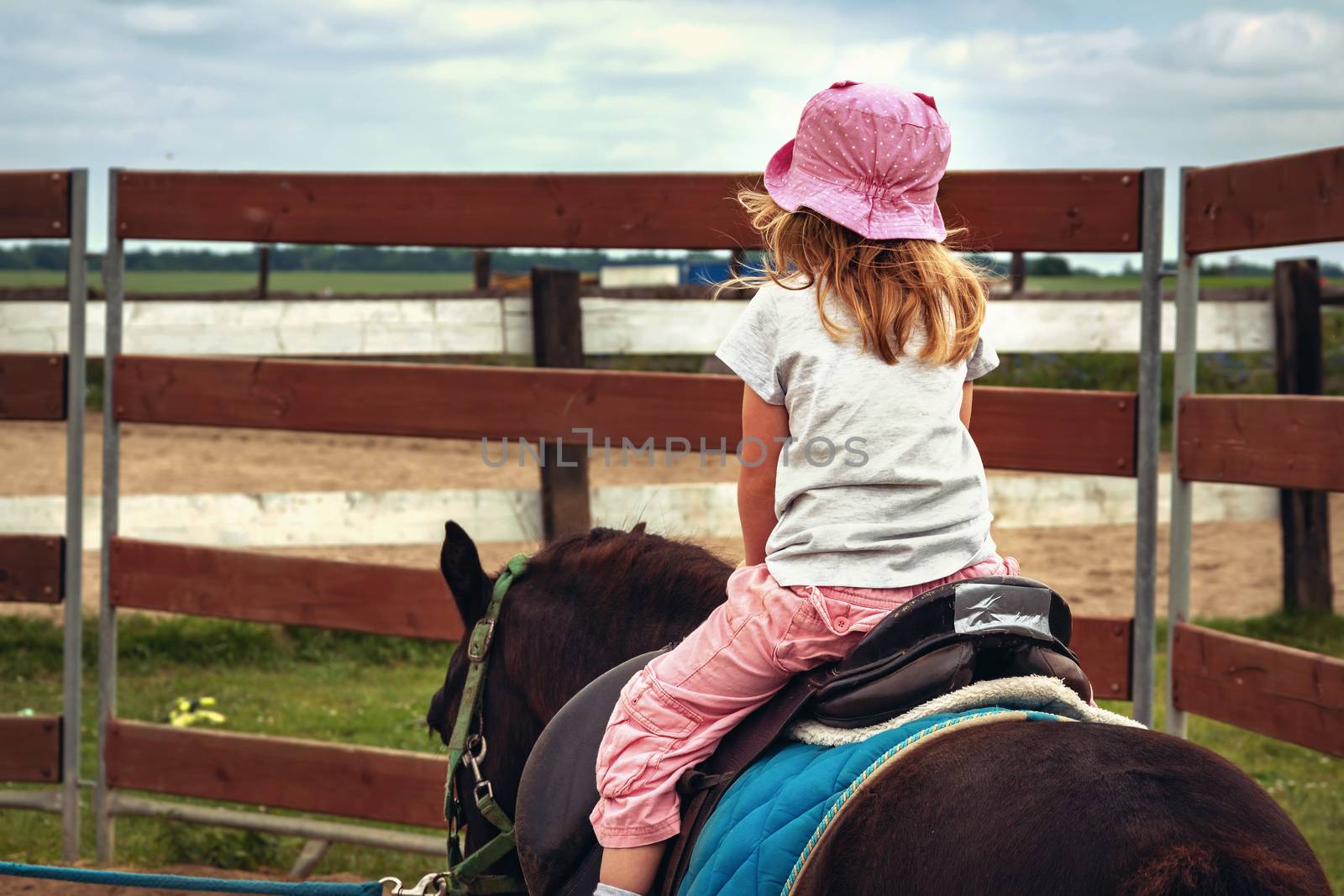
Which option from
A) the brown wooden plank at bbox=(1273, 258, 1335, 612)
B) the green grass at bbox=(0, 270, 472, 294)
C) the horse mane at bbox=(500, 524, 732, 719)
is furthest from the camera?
the green grass at bbox=(0, 270, 472, 294)

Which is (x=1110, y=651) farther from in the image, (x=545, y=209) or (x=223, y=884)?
(x=223, y=884)

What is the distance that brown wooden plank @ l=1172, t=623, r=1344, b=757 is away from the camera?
3.09 m

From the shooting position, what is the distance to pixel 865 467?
1.79 meters

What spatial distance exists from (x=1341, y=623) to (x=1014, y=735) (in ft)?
22.6

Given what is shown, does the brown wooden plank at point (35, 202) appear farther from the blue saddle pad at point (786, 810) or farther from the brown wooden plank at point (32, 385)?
the blue saddle pad at point (786, 810)

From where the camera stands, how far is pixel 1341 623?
24.2ft

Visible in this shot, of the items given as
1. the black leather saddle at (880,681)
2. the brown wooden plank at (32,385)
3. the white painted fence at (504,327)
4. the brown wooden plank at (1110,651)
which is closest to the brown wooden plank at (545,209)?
the brown wooden plank at (32,385)

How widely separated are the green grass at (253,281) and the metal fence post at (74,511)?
3273 cm

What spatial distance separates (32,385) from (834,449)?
135 inches

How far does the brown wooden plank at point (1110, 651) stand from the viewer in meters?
3.52

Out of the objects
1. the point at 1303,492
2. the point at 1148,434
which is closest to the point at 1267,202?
the point at 1148,434

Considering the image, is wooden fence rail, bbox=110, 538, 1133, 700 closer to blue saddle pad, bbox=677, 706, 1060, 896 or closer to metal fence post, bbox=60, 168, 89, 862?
metal fence post, bbox=60, 168, 89, 862

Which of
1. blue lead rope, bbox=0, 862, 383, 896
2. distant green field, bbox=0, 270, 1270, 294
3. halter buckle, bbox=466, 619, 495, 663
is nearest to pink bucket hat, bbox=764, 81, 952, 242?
halter buckle, bbox=466, 619, 495, 663

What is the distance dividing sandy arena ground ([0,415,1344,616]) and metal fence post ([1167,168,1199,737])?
3.11 metres
